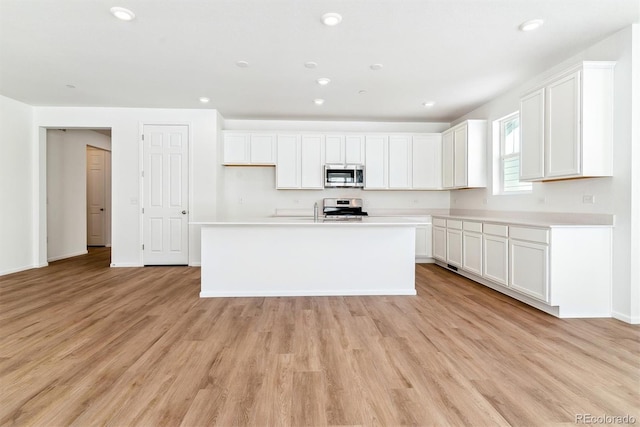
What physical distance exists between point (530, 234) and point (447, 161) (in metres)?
2.86

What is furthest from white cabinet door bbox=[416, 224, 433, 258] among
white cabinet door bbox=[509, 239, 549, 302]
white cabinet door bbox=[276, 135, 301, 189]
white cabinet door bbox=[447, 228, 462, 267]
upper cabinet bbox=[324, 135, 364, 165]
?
white cabinet door bbox=[276, 135, 301, 189]

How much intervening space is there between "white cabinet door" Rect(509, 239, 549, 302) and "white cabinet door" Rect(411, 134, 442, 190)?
8.83 feet

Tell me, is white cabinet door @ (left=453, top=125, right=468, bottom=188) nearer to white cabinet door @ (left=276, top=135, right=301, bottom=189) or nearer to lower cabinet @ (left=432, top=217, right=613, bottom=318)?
lower cabinet @ (left=432, top=217, right=613, bottom=318)

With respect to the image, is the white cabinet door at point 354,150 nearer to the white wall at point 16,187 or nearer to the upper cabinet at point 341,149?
the upper cabinet at point 341,149

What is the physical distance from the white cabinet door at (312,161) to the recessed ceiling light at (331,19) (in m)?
3.20

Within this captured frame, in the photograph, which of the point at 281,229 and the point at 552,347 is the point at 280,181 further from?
the point at 552,347

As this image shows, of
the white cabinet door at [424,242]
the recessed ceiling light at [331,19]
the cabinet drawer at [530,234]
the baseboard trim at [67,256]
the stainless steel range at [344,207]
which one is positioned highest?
the recessed ceiling light at [331,19]

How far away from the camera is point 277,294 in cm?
384

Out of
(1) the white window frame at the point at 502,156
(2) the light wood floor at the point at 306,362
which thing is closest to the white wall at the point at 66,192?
(2) the light wood floor at the point at 306,362

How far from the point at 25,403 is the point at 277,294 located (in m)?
2.40

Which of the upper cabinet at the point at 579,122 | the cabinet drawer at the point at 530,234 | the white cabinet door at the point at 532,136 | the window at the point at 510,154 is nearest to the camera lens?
the upper cabinet at the point at 579,122

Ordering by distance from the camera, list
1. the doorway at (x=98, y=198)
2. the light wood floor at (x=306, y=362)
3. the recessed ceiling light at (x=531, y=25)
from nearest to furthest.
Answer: the light wood floor at (x=306, y=362) → the recessed ceiling light at (x=531, y=25) → the doorway at (x=98, y=198)

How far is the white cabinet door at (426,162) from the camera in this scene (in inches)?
241

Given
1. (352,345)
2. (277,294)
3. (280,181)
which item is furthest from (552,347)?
(280,181)
